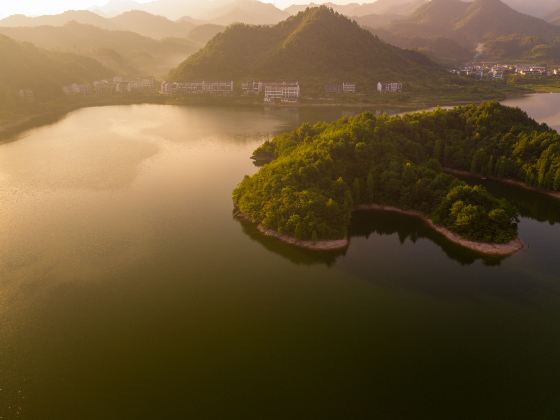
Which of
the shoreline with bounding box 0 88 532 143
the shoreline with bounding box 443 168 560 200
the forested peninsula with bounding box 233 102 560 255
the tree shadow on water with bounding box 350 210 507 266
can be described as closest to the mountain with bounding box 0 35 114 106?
the shoreline with bounding box 0 88 532 143

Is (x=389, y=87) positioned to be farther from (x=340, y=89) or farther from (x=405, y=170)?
(x=405, y=170)

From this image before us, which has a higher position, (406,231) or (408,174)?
(408,174)

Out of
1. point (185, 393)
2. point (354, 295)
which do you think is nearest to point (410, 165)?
point (354, 295)

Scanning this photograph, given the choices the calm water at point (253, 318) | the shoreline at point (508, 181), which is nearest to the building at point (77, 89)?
the calm water at point (253, 318)

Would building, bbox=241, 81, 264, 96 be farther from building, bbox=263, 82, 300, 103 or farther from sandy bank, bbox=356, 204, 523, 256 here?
sandy bank, bbox=356, 204, 523, 256

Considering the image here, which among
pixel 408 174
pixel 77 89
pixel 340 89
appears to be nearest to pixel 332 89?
pixel 340 89

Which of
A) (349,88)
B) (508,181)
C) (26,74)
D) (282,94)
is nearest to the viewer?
(508,181)
